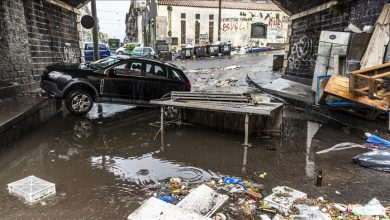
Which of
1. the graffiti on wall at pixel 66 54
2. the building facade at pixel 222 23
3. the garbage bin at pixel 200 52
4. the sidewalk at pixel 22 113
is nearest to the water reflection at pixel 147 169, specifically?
the sidewalk at pixel 22 113

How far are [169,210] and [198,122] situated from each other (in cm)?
481

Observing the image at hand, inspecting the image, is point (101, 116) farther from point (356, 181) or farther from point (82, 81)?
point (356, 181)

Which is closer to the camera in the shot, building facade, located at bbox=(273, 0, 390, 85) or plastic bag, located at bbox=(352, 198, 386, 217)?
plastic bag, located at bbox=(352, 198, 386, 217)

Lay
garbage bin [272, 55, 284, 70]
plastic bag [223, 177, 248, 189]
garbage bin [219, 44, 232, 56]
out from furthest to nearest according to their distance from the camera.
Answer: garbage bin [219, 44, 232, 56]
garbage bin [272, 55, 284, 70]
plastic bag [223, 177, 248, 189]

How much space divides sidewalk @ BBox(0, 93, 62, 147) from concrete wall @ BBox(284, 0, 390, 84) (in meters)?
9.70

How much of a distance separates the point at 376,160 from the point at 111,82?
265 inches

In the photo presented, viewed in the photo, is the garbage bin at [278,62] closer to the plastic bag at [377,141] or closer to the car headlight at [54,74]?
the plastic bag at [377,141]

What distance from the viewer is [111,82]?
28.9 ft

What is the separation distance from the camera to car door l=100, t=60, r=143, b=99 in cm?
878

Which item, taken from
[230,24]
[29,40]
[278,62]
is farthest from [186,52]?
[29,40]

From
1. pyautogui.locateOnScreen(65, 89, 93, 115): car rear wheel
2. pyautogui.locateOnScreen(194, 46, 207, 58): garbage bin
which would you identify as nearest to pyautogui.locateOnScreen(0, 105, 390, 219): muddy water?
pyautogui.locateOnScreen(65, 89, 93, 115): car rear wheel

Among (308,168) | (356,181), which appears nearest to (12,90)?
(308,168)

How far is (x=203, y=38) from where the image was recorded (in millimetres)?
39156

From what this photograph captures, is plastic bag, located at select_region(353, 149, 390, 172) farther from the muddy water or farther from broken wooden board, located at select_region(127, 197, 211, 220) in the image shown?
broken wooden board, located at select_region(127, 197, 211, 220)
